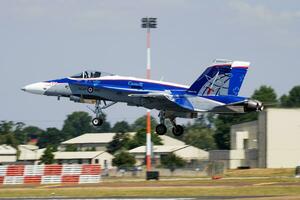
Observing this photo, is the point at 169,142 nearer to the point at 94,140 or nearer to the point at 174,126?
the point at 94,140

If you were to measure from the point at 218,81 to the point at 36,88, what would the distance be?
1376 cm

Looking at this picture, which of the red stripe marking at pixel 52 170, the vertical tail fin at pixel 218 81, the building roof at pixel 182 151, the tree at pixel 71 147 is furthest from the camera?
the tree at pixel 71 147

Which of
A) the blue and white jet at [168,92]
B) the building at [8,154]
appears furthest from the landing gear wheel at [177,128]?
the building at [8,154]

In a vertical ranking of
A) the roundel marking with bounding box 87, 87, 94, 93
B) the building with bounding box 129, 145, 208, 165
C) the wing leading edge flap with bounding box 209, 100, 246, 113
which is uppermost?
the roundel marking with bounding box 87, 87, 94, 93

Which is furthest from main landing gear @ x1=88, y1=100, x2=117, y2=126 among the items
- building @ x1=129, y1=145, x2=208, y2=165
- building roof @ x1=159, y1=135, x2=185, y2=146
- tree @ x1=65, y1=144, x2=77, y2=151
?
building roof @ x1=159, y1=135, x2=185, y2=146

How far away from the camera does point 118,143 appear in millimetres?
169625

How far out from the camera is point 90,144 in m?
178

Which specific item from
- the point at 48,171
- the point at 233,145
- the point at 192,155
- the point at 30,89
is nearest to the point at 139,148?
the point at 192,155

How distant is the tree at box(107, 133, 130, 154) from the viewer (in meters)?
167

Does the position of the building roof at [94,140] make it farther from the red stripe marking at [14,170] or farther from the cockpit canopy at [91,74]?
the cockpit canopy at [91,74]

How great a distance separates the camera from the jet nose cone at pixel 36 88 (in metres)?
54.8

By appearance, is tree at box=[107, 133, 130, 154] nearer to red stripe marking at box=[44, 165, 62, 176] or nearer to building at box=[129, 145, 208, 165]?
building at box=[129, 145, 208, 165]

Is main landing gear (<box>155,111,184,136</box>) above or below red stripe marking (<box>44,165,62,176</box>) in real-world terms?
above

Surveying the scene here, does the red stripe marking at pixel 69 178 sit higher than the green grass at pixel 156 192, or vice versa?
the red stripe marking at pixel 69 178
